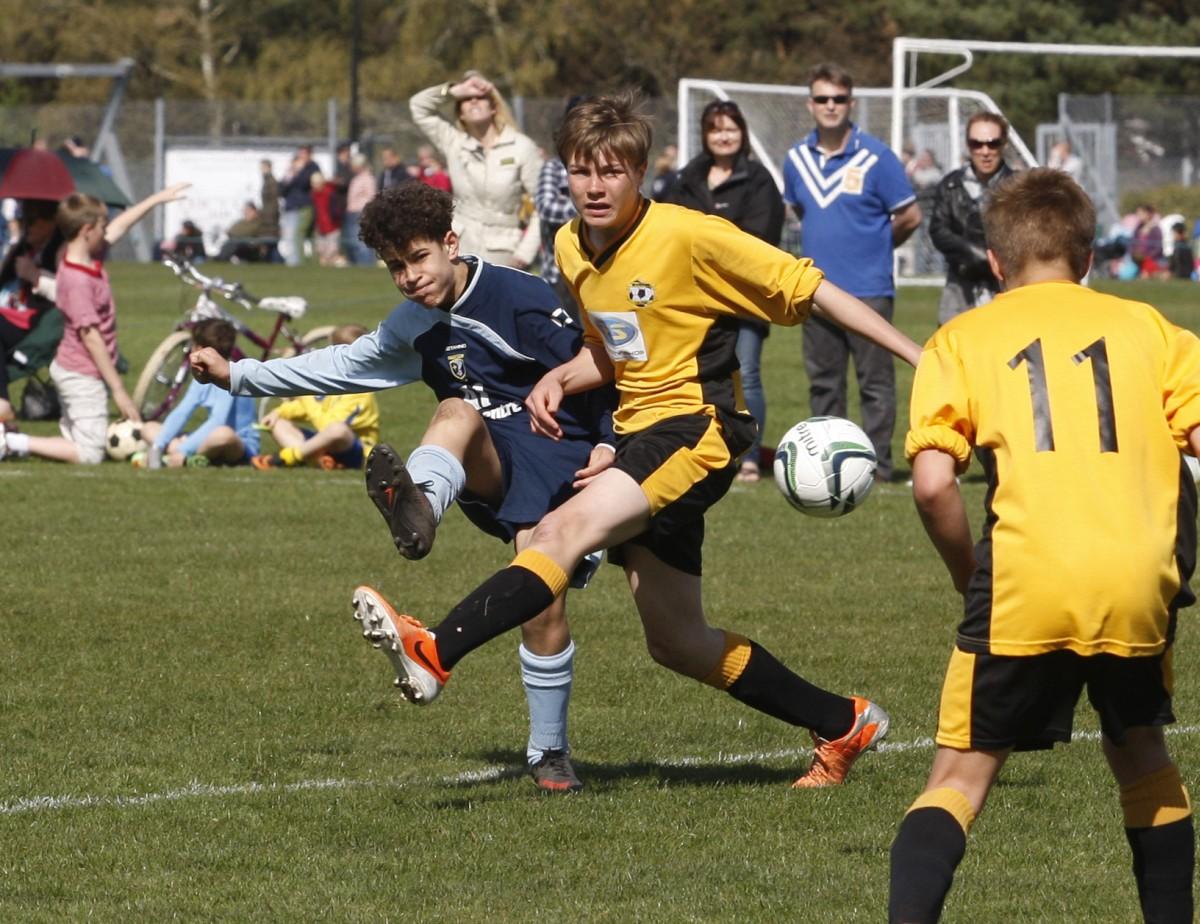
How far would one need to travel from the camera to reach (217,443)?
43.1 ft

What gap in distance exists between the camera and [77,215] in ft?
43.7

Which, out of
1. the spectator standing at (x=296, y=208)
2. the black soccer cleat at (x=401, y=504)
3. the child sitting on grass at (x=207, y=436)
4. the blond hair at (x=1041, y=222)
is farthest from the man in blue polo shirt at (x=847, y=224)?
the spectator standing at (x=296, y=208)

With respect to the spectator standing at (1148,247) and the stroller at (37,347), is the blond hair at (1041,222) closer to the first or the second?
the stroller at (37,347)

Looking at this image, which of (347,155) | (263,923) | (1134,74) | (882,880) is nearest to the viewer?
(263,923)

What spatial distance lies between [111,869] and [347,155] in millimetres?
32822

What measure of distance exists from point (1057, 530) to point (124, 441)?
1041cm

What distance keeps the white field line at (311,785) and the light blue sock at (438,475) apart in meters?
0.86

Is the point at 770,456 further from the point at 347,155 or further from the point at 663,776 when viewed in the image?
the point at 347,155

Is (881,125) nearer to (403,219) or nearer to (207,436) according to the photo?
(207,436)

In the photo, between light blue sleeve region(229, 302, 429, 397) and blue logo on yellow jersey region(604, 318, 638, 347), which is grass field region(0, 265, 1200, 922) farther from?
blue logo on yellow jersey region(604, 318, 638, 347)

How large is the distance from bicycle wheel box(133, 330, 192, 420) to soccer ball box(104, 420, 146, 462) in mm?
851

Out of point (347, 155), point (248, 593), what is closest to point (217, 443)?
point (248, 593)

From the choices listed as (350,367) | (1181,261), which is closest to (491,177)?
(350,367)

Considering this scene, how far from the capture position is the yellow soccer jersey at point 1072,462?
3828mm
